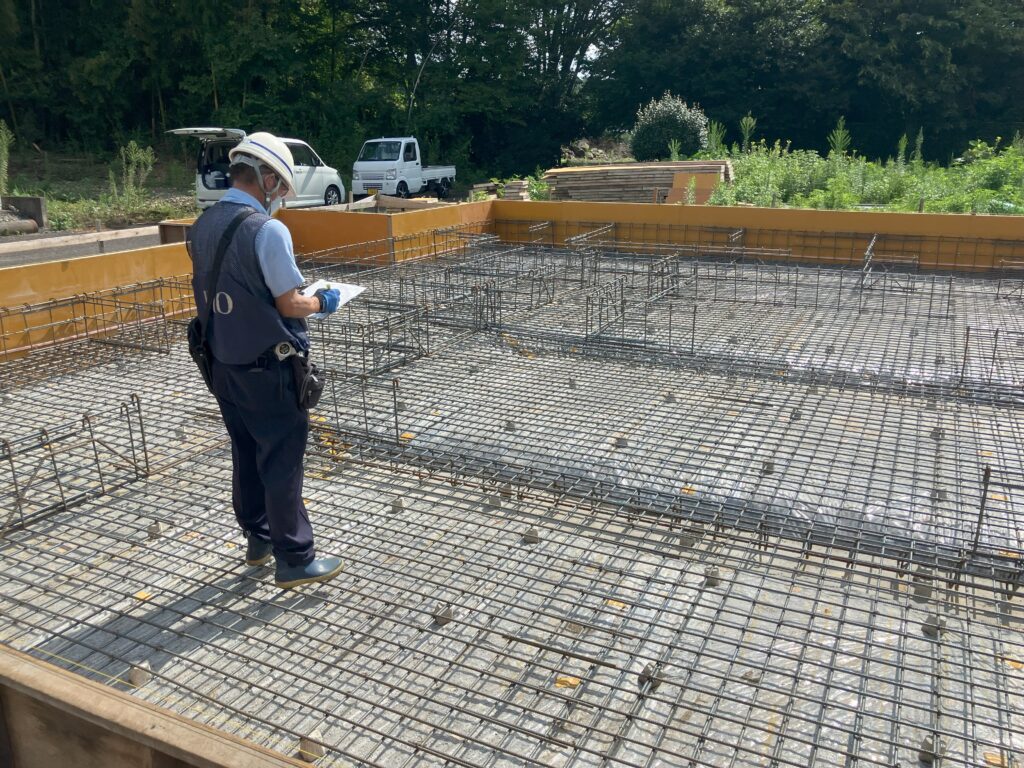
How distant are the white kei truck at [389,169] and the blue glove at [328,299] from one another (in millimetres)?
14281

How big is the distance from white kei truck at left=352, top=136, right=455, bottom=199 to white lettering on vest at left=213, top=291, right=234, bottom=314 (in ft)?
47.3

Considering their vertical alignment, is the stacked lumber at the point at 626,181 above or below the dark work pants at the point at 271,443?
above

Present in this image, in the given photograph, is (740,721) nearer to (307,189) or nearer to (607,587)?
(607,587)

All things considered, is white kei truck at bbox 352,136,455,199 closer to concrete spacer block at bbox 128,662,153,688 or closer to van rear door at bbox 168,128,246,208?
van rear door at bbox 168,128,246,208

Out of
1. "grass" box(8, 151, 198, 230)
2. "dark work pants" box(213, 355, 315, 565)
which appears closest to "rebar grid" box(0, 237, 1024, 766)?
"dark work pants" box(213, 355, 315, 565)

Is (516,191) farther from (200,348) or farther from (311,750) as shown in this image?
(311,750)

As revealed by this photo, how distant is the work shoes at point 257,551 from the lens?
3006mm

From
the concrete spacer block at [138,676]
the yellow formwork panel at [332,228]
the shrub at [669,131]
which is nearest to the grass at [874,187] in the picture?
the shrub at [669,131]

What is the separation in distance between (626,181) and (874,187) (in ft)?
11.7

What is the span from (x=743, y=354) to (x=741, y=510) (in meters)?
2.56

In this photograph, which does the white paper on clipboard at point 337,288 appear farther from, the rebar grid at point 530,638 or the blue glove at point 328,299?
the rebar grid at point 530,638

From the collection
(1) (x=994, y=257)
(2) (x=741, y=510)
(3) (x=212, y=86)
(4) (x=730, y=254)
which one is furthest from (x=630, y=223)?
(3) (x=212, y=86)

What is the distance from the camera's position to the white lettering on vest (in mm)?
2574

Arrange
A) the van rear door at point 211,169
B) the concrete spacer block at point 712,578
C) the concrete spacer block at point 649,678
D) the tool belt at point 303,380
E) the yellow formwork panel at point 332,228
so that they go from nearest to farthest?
the concrete spacer block at point 649,678, the tool belt at point 303,380, the concrete spacer block at point 712,578, the yellow formwork panel at point 332,228, the van rear door at point 211,169
